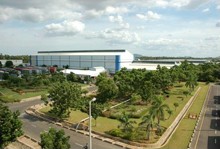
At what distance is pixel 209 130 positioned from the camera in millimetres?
44688

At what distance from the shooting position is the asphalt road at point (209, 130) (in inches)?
1500

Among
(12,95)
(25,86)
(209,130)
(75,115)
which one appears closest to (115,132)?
(75,115)

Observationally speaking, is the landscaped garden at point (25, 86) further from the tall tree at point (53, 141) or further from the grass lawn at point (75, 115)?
the tall tree at point (53, 141)

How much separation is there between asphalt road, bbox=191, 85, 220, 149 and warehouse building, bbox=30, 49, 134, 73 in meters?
70.1

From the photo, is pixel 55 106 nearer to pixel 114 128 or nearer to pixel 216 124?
pixel 114 128

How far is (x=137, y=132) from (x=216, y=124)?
53.9ft

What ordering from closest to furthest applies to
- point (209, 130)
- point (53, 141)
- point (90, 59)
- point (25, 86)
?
point (53, 141) < point (209, 130) < point (25, 86) < point (90, 59)

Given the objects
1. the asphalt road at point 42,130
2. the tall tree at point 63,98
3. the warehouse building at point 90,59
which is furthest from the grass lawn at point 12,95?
the warehouse building at point 90,59

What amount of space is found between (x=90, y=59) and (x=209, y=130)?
3977 inches

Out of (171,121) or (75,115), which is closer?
(171,121)

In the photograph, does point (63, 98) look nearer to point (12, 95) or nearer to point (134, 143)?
point (134, 143)

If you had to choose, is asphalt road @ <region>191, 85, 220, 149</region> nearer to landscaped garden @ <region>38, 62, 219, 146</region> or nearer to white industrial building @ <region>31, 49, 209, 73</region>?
landscaped garden @ <region>38, 62, 219, 146</region>

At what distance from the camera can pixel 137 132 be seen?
41.5 meters

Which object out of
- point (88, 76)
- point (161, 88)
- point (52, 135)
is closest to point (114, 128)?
point (52, 135)
